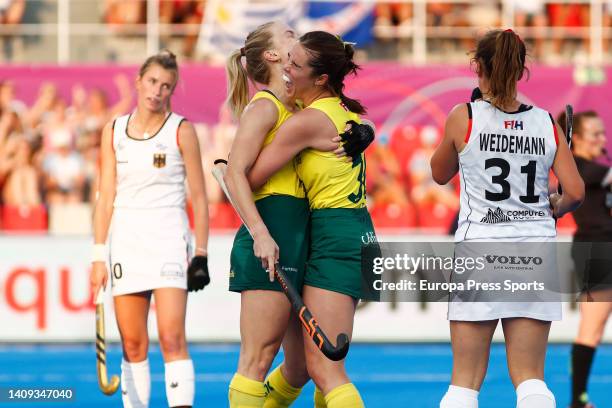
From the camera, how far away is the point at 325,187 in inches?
223

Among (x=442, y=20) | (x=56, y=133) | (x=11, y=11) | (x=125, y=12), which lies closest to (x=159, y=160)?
(x=56, y=133)

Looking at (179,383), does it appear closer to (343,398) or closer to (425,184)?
(343,398)

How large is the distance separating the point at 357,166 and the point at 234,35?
12133mm

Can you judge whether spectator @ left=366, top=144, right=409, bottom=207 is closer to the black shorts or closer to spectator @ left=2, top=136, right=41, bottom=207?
spectator @ left=2, top=136, right=41, bottom=207

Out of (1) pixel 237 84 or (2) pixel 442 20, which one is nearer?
(1) pixel 237 84

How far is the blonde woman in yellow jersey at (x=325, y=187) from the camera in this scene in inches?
219

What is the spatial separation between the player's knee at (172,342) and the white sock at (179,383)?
0.06 meters

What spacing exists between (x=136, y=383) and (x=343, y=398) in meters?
2.01

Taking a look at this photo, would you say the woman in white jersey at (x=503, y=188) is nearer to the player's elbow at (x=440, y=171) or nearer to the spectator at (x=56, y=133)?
the player's elbow at (x=440, y=171)

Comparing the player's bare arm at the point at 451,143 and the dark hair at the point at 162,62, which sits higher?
the dark hair at the point at 162,62

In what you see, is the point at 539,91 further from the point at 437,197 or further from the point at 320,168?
the point at 320,168

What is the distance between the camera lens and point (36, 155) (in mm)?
16391

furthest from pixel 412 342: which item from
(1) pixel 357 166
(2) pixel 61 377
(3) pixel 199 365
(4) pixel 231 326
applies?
(1) pixel 357 166

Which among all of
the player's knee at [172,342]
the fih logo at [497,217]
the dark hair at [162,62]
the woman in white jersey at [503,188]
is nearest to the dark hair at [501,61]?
the woman in white jersey at [503,188]
